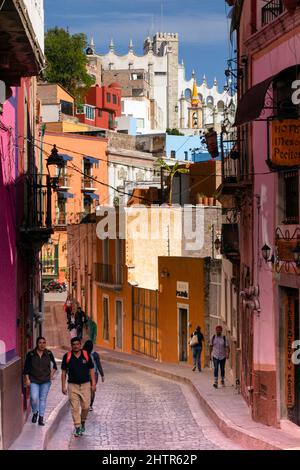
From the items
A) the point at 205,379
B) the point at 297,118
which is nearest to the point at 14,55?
the point at 297,118

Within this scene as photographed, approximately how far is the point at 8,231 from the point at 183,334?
14.0 meters

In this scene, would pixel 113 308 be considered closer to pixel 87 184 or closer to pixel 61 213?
pixel 61 213

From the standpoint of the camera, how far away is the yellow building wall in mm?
26292

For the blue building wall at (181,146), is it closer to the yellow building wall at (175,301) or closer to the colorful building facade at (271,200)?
the yellow building wall at (175,301)

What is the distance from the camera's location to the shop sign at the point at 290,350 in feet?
49.3

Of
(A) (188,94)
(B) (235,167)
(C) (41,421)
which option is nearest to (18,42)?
(C) (41,421)

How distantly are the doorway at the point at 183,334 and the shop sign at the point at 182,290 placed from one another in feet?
1.28

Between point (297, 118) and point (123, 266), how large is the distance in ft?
64.8

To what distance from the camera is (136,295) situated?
105 ft

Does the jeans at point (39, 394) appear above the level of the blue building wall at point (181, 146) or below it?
below

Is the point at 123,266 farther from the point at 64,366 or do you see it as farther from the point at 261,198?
the point at 64,366

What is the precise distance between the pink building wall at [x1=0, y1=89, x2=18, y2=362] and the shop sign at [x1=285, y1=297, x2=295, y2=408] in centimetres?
409

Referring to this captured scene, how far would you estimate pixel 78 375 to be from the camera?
13.8 metres

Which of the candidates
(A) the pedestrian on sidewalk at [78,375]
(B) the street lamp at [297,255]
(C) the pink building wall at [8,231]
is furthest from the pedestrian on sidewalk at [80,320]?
(B) the street lamp at [297,255]
